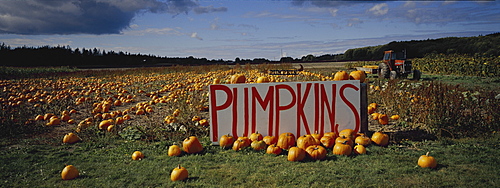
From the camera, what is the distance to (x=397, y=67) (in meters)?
17.2

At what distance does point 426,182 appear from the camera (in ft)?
10.6

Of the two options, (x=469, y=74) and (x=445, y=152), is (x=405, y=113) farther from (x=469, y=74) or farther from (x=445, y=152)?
(x=469, y=74)

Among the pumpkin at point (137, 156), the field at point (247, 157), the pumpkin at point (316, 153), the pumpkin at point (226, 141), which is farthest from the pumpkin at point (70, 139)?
the pumpkin at point (316, 153)

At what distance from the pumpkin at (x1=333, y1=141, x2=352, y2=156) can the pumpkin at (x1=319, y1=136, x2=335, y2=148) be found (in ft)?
0.68

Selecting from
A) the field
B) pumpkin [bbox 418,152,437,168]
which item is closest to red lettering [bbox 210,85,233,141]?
the field

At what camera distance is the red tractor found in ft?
53.5

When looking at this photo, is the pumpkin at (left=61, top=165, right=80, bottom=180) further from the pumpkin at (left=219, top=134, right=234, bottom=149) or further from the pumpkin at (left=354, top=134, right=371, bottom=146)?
the pumpkin at (left=354, top=134, right=371, bottom=146)

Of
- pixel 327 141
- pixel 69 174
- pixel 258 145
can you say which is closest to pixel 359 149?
pixel 327 141

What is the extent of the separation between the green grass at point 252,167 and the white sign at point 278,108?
1.71 feet

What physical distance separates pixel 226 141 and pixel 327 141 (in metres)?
1.44

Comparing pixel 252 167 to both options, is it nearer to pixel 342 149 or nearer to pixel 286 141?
pixel 286 141

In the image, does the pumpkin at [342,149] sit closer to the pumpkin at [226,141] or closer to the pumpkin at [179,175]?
the pumpkin at [226,141]

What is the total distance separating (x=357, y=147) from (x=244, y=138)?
61.2 inches

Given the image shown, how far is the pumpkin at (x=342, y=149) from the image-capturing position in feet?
13.5
